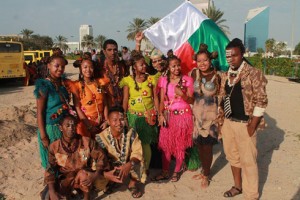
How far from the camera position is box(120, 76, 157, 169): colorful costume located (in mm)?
3900

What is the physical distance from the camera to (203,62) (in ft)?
11.8

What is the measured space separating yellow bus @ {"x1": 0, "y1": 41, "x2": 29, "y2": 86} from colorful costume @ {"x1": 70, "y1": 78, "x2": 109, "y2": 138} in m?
11.5

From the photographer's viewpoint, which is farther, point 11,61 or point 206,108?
point 11,61

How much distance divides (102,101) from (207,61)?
4.44ft

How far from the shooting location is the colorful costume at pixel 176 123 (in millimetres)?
3848

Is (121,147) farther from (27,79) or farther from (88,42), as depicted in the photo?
(88,42)

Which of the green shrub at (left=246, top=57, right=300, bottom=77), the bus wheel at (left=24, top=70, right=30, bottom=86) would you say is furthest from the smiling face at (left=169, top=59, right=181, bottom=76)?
the green shrub at (left=246, top=57, right=300, bottom=77)

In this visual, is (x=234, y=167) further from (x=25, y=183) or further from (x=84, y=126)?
(x=25, y=183)

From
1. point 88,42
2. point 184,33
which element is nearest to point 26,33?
point 88,42

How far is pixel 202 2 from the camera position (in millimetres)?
44844

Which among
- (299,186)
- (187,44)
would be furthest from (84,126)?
(299,186)

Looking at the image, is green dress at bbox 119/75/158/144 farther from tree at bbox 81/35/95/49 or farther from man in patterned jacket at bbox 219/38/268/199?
tree at bbox 81/35/95/49

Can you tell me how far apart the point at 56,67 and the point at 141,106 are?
1.19m

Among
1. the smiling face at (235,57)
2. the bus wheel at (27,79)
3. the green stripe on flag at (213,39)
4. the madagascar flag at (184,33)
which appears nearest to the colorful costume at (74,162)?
the smiling face at (235,57)
